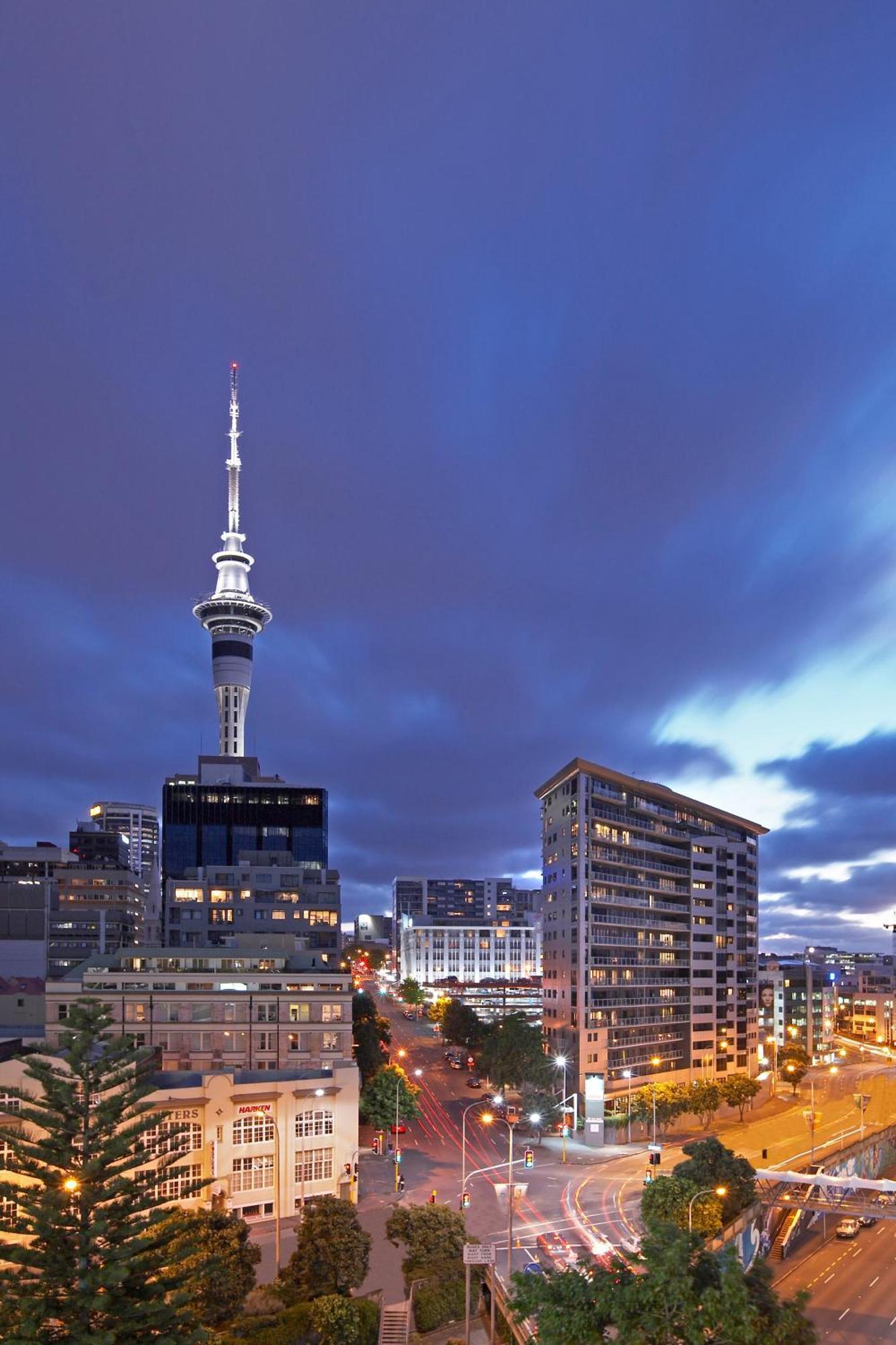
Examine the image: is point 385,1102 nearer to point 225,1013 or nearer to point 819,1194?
point 225,1013

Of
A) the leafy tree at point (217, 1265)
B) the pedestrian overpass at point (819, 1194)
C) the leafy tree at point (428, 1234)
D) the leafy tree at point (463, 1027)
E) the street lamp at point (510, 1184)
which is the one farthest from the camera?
the leafy tree at point (463, 1027)

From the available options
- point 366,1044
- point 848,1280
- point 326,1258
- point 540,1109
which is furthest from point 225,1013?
point 848,1280

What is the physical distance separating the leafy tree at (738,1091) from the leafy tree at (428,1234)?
193 ft

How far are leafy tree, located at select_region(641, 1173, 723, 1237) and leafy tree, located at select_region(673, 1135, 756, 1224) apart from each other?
2.18 metres

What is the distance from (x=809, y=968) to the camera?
583 ft

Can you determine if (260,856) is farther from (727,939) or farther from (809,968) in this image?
(809,968)

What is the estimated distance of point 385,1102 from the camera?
79812mm

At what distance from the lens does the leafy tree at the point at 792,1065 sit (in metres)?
121

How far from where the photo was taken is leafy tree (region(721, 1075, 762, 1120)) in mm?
95625

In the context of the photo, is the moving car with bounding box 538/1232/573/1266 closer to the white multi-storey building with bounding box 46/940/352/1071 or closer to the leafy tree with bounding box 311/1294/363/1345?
the leafy tree with bounding box 311/1294/363/1345

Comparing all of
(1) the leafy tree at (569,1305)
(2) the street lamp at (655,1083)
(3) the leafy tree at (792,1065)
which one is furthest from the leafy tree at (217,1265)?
(3) the leafy tree at (792,1065)

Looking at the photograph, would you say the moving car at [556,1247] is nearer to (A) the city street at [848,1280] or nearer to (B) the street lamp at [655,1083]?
(A) the city street at [848,1280]

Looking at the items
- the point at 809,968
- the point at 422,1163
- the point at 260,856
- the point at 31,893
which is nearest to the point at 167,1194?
the point at 422,1163

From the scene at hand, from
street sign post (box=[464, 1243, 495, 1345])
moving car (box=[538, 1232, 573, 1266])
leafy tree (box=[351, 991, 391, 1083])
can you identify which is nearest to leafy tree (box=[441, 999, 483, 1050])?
leafy tree (box=[351, 991, 391, 1083])
